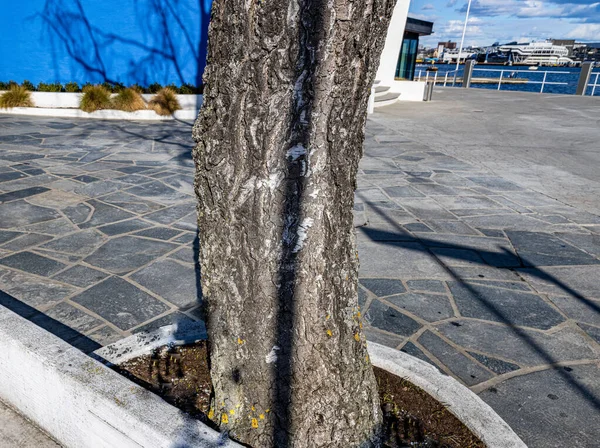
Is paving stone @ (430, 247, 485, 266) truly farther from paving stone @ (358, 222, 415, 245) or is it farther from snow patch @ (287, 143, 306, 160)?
snow patch @ (287, 143, 306, 160)

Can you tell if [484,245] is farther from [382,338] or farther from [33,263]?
[33,263]

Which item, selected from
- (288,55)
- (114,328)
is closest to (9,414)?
(114,328)

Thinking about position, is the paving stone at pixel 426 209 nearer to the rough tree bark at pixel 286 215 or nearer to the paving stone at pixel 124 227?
the paving stone at pixel 124 227

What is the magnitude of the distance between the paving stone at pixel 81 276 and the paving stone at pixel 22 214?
4.88 feet

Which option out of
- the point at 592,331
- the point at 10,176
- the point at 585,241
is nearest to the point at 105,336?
the point at 592,331

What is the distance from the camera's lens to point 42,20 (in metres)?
13.5

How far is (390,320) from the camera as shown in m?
3.77

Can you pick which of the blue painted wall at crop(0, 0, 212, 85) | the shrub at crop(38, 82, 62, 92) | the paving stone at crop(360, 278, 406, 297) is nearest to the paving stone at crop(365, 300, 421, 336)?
the paving stone at crop(360, 278, 406, 297)

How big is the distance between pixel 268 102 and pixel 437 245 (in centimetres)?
389

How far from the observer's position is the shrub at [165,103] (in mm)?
12742

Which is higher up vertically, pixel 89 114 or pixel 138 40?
pixel 138 40

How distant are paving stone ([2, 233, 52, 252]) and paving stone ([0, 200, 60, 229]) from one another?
0.40 m

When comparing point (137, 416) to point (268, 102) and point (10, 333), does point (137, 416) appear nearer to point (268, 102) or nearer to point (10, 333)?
point (10, 333)

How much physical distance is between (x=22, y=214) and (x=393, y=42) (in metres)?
16.5
